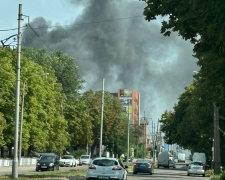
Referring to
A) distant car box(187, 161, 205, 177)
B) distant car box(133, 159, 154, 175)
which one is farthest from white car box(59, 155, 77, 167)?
distant car box(133, 159, 154, 175)

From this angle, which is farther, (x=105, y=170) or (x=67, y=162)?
(x=67, y=162)

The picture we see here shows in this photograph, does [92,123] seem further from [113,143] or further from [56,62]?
[56,62]

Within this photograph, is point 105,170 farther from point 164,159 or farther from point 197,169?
point 164,159

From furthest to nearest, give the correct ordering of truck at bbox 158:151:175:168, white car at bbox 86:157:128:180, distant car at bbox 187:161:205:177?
truck at bbox 158:151:175:168, distant car at bbox 187:161:205:177, white car at bbox 86:157:128:180

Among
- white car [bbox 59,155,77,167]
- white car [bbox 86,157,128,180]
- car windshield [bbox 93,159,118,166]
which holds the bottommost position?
white car [bbox 59,155,77,167]

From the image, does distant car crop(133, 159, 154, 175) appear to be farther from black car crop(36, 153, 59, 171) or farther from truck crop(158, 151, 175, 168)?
truck crop(158, 151, 175, 168)

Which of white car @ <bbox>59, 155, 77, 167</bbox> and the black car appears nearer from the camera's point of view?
the black car

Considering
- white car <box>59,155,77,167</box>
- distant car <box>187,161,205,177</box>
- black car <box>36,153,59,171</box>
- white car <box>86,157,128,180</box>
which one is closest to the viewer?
white car <box>86,157,128,180</box>

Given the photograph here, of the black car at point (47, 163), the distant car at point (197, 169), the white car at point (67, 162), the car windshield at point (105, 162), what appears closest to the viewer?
the car windshield at point (105, 162)

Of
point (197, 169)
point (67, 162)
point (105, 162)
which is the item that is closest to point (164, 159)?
point (67, 162)

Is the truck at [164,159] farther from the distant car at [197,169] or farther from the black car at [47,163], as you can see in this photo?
the black car at [47,163]

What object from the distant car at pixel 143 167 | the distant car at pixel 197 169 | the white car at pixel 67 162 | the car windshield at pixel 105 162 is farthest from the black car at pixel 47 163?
the car windshield at pixel 105 162

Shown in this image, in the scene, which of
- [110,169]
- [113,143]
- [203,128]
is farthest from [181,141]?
[110,169]

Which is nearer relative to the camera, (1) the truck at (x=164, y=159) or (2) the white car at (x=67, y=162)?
(2) the white car at (x=67, y=162)
